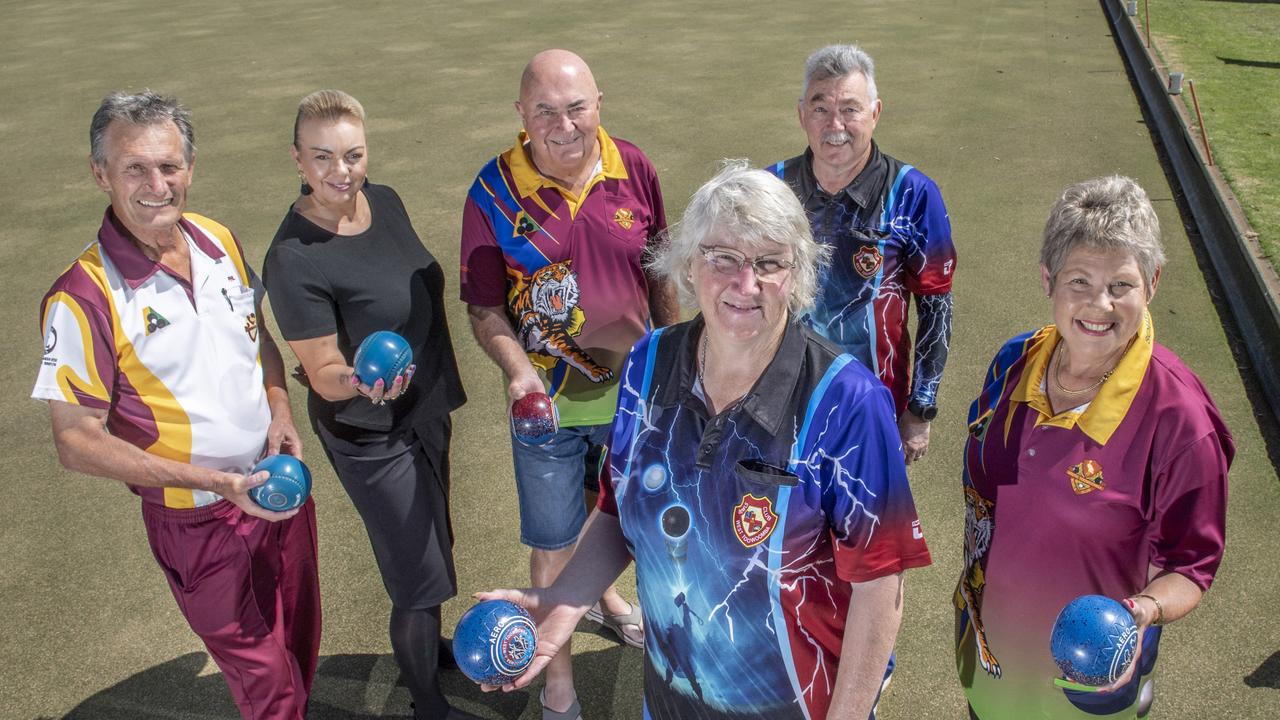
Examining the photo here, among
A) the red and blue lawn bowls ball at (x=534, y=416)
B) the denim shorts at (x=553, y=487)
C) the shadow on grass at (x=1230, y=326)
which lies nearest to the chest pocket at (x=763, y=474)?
the red and blue lawn bowls ball at (x=534, y=416)

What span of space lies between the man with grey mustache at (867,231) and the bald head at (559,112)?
0.85m

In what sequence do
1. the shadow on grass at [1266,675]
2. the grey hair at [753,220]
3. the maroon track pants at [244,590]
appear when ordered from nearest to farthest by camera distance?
1. the grey hair at [753,220]
2. the maroon track pants at [244,590]
3. the shadow on grass at [1266,675]

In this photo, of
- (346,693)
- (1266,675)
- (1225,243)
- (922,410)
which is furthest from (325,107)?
(1225,243)

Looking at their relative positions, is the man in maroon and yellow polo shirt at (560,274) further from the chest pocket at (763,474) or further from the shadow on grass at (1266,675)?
the shadow on grass at (1266,675)

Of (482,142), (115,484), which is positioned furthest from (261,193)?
(115,484)

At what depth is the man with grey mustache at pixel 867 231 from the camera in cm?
374

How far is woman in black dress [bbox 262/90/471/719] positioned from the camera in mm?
3391

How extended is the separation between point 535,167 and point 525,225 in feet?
0.78

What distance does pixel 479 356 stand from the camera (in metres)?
6.97

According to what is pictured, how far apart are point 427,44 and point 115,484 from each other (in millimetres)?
12112

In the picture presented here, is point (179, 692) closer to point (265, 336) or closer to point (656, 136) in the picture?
point (265, 336)

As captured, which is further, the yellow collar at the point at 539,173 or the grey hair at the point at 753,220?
the yellow collar at the point at 539,173

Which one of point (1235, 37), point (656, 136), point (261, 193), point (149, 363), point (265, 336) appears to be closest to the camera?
point (149, 363)

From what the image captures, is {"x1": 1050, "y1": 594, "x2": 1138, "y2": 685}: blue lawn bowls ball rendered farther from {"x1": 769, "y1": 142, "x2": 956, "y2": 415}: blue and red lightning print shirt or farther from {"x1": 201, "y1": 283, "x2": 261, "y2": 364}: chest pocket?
{"x1": 201, "y1": 283, "x2": 261, "y2": 364}: chest pocket
